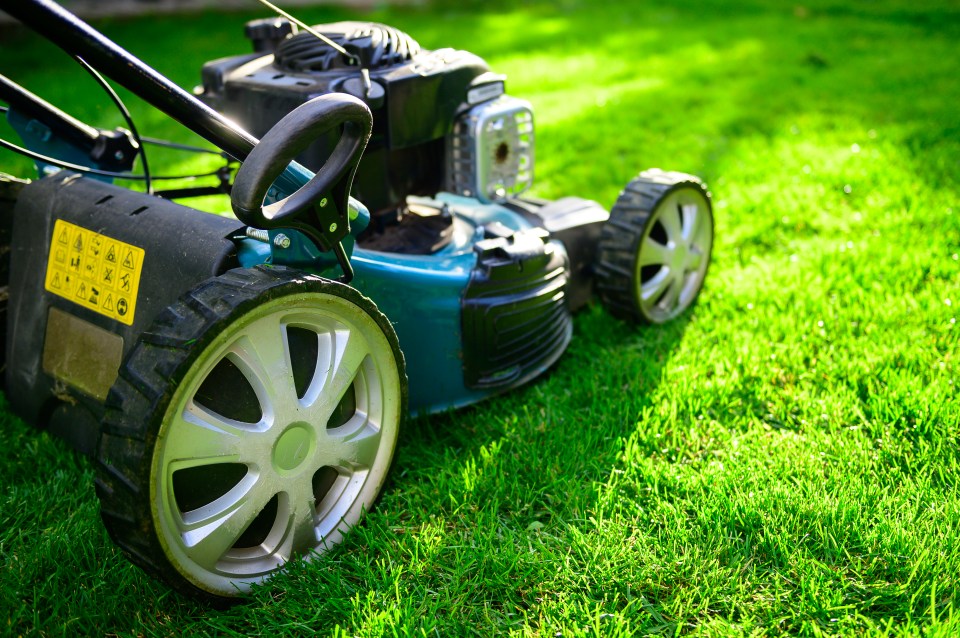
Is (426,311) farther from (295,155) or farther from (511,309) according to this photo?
(295,155)

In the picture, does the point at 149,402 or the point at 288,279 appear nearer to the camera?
the point at 149,402

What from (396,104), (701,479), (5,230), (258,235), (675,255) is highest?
(396,104)

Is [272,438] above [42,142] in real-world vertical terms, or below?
below

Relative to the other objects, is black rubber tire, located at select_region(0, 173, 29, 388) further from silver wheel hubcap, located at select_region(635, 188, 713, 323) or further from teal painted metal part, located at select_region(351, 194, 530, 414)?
silver wheel hubcap, located at select_region(635, 188, 713, 323)

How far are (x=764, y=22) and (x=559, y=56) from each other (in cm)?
166

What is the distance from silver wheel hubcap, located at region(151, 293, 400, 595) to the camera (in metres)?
1.39

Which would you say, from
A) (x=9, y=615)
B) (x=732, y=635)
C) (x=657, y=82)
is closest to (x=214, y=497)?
(x=9, y=615)

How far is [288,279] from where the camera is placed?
1.42m

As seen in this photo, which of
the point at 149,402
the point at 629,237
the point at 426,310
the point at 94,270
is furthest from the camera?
the point at 629,237

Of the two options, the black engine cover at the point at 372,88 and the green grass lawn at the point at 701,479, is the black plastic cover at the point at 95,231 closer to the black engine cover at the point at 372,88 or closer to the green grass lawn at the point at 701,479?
the green grass lawn at the point at 701,479

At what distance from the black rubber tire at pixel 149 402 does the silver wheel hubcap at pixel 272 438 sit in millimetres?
18

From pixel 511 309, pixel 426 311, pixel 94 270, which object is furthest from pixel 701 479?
pixel 94 270

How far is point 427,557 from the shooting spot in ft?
5.38

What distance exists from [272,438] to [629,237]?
117 cm
